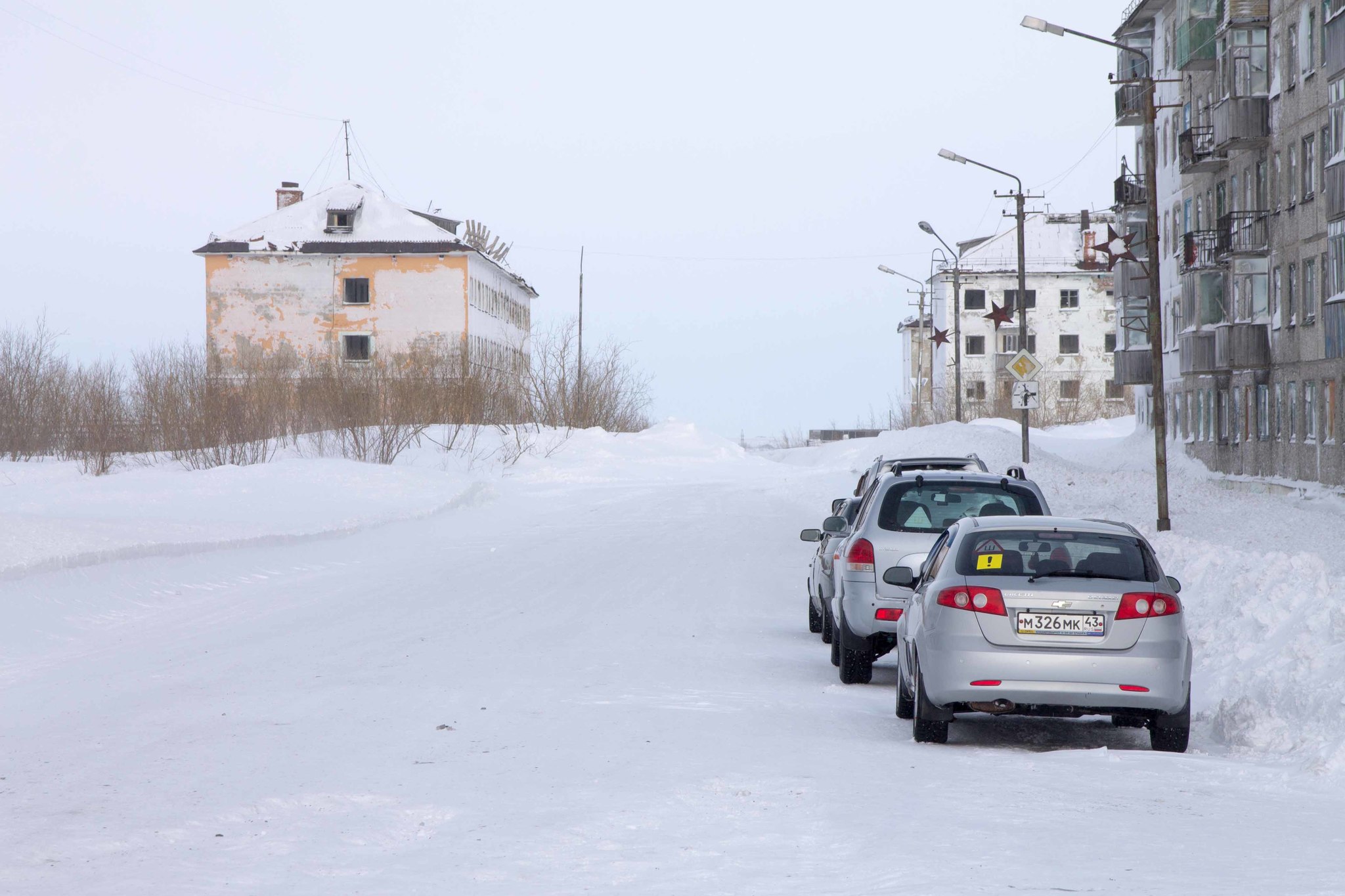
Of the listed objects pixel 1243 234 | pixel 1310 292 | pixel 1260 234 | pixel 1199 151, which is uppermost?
pixel 1199 151

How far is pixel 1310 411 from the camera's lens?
1613 inches

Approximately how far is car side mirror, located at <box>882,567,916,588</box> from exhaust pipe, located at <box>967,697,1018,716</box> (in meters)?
1.73

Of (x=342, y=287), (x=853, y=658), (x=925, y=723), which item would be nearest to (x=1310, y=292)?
(x=853, y=658)

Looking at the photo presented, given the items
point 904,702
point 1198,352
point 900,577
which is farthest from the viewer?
point 1198,352

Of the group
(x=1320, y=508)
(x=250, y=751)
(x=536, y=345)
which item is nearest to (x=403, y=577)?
(x=250, y=751)

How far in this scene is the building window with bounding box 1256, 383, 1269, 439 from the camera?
148 ft

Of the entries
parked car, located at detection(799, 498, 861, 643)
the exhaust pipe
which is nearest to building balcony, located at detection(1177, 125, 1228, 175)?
parked car, located at detection(799, 498, 861, 643)

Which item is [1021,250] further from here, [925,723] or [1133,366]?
[925,723]

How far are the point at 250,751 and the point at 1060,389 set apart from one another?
96.8 meters

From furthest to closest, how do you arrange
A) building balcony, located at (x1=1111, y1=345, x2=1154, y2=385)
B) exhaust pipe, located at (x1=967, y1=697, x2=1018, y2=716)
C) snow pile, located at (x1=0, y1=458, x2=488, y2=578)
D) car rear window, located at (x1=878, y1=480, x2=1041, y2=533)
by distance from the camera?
1. building balcony, located at (x1=1111, y1=345, x2=1154, y2=385)
2. snow pile, located at (x1=0, y1=458, x2=488, y2=578)
3. car rear window, located at (x1=878, y1=480, x2=1041, y2=533)
4. exhaust pipe, located at (x1=967, y1=697, x2=1018, y2=716)

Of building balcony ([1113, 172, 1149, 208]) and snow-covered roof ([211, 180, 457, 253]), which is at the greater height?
snow-covered roof ([211, 180, 457, 253])

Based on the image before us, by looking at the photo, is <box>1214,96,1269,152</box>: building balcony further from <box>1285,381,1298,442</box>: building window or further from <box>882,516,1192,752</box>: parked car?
<box>882,516,1192,752</box>: parked car

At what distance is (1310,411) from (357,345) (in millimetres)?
50632

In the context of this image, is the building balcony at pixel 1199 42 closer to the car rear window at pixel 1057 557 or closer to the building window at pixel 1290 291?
the building window at pixel 1290 291
